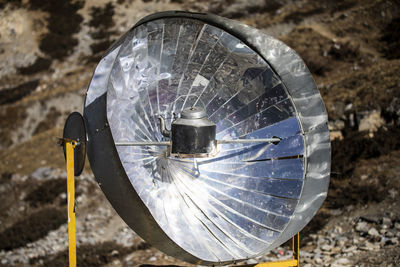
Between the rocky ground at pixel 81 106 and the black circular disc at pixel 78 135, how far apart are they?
4172mm

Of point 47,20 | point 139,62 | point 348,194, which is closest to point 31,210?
point 348,194

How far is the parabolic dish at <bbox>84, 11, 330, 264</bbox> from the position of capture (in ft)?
14.2

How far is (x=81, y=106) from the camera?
1809 cm

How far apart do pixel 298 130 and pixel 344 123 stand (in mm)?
7919

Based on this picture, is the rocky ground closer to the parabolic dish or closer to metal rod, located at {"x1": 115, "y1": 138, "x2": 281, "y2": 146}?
the parabolic dish

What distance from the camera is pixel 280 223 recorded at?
4.71 m

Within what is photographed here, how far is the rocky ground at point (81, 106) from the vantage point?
8984 mm

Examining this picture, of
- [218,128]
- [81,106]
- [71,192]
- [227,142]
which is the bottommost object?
[71,192]

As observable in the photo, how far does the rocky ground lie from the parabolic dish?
3.34 meters

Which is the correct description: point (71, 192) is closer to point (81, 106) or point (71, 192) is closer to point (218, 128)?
point (218, 128)

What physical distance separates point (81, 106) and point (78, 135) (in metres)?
14.3

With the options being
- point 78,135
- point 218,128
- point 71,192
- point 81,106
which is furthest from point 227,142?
point 81,106

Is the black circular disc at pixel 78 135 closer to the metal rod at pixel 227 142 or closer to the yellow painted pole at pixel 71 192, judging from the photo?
the yellow painted pole at pixel 71 192

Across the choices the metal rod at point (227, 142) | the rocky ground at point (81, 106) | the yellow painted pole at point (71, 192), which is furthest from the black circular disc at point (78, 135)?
the rocky ground at point (81, 106)
